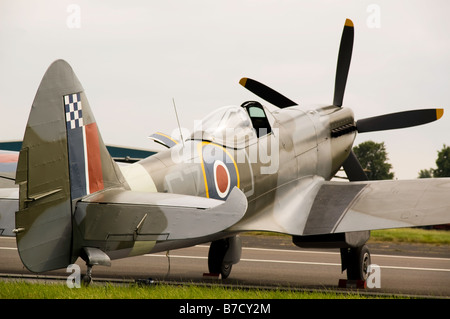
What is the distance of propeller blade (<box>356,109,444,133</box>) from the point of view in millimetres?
13422

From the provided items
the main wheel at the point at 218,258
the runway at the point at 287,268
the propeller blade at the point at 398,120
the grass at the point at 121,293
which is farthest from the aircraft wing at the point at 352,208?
the propeller blade at the point at 398,120

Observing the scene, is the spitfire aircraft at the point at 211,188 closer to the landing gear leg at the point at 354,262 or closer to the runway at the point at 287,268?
the landing gear leg at the point at 354,262

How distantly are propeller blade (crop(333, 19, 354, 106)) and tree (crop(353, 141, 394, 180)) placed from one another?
65.2 meters

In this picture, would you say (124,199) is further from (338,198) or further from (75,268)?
(338,198)

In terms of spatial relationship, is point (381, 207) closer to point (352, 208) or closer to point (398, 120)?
point (352, 208)

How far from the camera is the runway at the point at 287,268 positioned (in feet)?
35.9

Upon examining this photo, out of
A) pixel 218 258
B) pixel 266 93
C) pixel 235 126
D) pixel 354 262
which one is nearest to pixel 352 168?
pixel 266 93

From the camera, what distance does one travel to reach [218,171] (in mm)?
8648

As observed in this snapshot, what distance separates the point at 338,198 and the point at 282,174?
3.11ft

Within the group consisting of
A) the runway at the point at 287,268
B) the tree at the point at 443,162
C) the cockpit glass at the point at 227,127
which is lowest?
the tree at the point at 443,162

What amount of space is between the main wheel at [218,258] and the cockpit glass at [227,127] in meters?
2.11

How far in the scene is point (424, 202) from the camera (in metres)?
10.0
